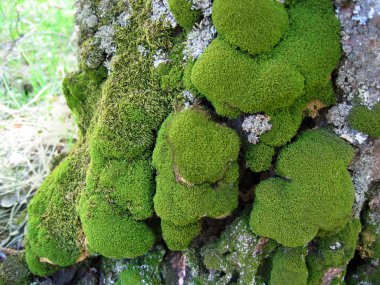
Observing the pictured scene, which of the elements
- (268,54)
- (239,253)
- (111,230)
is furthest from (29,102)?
(268,54)

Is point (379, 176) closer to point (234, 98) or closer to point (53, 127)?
point (234, 98)

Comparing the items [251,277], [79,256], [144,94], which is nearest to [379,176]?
[251,277]

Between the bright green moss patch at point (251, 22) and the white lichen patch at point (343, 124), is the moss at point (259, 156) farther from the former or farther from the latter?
the bright green moss patch at point (251, 22)

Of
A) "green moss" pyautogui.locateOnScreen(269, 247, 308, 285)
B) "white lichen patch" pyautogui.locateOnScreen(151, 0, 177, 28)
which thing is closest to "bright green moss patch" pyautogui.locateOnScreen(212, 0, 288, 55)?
"white lichen patch" pyautogui.locateOnScreen(151, 0, 177, 28)

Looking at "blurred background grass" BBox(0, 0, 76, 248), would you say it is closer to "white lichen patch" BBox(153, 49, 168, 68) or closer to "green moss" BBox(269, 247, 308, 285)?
"white lichen patch" BBox(153, 49, 168, 68)

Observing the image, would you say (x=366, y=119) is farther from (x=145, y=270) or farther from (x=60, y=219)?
(x=60, y=219)
